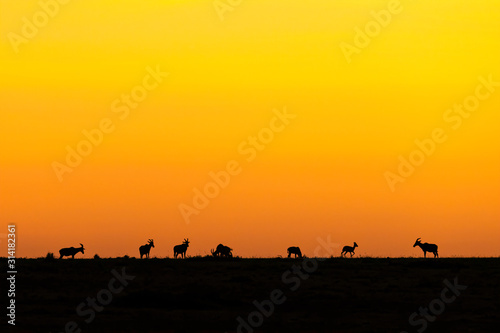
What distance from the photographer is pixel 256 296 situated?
43219 mm

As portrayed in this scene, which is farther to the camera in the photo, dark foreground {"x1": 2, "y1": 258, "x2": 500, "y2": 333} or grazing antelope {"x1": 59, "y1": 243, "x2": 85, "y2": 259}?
grazing antelope {"x1": 59, "y1": 243, "x2": 85, "y2": 259}

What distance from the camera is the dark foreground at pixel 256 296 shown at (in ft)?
119

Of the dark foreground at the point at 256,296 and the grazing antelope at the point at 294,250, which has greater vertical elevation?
the grazing antelope at the point at 294,250

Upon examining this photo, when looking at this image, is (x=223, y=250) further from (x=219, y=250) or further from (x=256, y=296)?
(x=256, y=296)

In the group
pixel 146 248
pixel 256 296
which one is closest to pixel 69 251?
pixel 146 248

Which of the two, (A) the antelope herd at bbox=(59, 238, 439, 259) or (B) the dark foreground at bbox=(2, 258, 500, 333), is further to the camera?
(A) the antelope herd at bbox=(59, 238, 439, 259)

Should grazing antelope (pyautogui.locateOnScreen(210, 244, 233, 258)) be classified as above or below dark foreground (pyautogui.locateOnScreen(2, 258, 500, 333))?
above

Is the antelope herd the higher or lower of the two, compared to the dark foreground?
higher

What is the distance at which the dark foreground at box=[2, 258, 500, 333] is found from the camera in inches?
1424

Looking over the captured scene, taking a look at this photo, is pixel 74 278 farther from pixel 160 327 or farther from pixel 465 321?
pixel 465 321

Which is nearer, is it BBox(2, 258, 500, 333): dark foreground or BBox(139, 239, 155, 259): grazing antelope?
BBox(2, 258, 500, 333): dark foreground

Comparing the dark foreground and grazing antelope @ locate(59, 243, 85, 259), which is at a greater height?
grazing antelope @ locate(59, 243, 85, 259)

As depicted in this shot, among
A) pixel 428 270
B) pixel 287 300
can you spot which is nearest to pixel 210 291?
pixel 287 300

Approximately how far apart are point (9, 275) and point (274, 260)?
1812 centimetres
